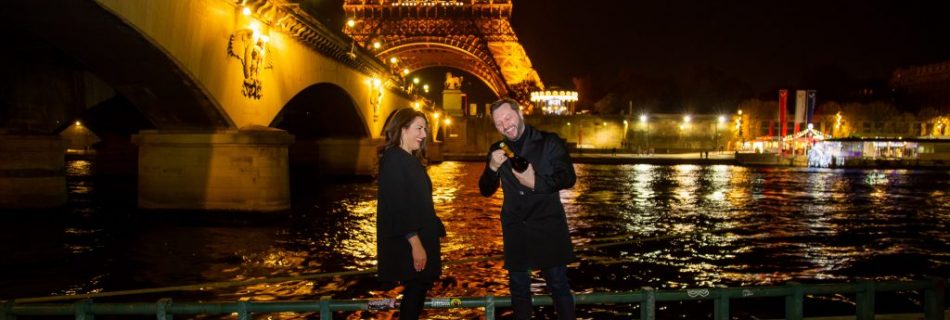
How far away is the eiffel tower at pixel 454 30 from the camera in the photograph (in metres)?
74.6

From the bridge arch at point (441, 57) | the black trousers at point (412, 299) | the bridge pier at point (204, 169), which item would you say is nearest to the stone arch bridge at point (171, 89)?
the bridge pier at point (204, 169)

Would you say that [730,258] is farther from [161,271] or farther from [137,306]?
[137,306]

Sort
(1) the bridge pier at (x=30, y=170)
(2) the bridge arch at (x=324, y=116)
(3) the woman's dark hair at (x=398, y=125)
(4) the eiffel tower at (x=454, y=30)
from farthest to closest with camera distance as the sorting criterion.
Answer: (4) the eiffel tower at (x=454, y=30), (2) the bridge arch at (x=324, y=116), (1) the bridge pier at (x=30, y=170), (3) the woman's dark hair at (x=398, y=125)

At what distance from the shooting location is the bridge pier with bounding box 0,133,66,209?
19953mm

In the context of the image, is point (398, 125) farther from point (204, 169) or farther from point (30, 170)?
point (30, 170)

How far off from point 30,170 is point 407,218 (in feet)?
62.5

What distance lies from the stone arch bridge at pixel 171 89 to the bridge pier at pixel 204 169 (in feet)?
0.08

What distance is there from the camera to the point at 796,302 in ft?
19.5

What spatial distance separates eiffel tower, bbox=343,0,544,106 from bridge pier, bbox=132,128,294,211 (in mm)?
53038

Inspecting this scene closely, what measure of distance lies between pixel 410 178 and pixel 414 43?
74062mm

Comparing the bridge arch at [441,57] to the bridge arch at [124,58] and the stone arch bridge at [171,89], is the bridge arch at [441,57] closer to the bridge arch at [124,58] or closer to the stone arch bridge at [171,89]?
the stone arch bridge at [171,89]

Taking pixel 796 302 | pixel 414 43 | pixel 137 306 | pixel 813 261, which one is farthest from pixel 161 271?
pixel 414 43

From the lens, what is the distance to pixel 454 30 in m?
76.0

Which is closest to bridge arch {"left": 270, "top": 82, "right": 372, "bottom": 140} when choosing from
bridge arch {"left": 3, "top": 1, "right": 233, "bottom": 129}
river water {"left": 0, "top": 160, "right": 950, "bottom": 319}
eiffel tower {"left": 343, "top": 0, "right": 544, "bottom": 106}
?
river water {"left": 0, "top": 160, "right": 950, "bottom": 319}
